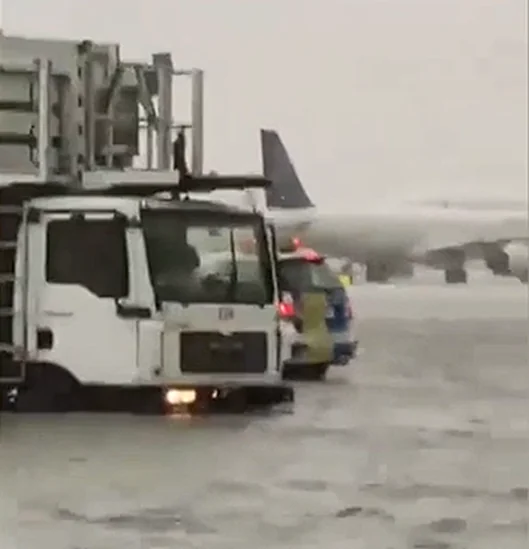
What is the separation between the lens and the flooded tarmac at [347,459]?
6.88 feet

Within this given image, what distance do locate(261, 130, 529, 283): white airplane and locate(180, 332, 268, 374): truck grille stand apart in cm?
20

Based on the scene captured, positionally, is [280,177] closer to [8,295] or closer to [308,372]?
[308,372]

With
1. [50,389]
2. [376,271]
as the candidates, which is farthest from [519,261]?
[50,389]

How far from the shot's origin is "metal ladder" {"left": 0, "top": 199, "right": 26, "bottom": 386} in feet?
7.33

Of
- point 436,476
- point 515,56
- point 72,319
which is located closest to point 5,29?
point 72,319

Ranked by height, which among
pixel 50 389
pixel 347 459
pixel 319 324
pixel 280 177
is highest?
pixel 280 177

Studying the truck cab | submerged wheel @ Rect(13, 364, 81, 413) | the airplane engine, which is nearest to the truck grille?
the truck cab

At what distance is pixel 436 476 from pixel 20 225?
2.72ft

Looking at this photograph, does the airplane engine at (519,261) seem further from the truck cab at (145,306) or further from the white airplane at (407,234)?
the truck cab at (145,306)

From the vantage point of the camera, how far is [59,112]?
7.36 ft

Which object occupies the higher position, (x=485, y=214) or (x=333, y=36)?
(x=333, y=36)

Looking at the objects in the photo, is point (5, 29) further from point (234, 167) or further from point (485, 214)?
point (485, 214)

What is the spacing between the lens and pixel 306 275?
2.21 m

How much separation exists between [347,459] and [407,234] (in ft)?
1.28
